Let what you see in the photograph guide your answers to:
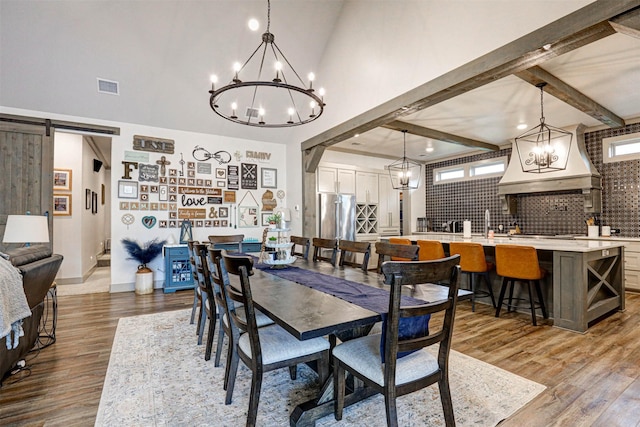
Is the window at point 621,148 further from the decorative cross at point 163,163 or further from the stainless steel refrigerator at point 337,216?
the decorative cross at point 163,163

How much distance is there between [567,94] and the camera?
Answer: 12.4ft

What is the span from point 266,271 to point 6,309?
65.3 inches

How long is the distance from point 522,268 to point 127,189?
5775 mm

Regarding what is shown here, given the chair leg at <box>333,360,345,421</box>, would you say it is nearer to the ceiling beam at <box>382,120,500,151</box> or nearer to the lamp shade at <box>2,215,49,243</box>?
the lamp shade at <box>2,215,49,243</box>

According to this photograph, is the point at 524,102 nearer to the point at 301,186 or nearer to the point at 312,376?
the point at 301,186

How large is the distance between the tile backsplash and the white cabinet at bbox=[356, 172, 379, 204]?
77.2 inches

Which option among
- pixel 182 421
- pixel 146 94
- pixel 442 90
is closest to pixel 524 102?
pixel 442 90

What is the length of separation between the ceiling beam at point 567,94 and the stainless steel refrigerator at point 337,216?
12.3 ft

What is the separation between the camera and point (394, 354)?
1402 mm

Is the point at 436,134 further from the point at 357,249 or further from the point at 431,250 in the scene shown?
the point at 357,249

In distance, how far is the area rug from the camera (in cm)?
181

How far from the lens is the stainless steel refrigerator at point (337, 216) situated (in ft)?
20.2

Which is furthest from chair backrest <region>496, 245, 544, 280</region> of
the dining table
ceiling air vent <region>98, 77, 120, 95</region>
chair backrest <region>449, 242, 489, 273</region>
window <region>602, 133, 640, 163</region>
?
ceiling air vent <region>98, 77, 120, 95</region>

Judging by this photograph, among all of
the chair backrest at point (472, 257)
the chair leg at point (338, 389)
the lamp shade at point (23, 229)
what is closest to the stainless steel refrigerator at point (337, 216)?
the chair backrest at point (472, 257)
